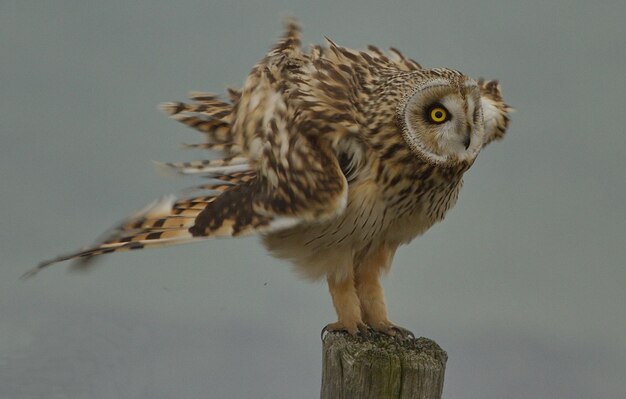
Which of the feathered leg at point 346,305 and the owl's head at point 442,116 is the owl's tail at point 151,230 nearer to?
the feathered leg at point 346,305

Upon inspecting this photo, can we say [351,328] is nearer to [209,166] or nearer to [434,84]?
[209,166]

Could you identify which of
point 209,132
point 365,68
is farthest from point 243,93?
point 365,68

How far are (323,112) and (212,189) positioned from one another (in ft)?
2.31

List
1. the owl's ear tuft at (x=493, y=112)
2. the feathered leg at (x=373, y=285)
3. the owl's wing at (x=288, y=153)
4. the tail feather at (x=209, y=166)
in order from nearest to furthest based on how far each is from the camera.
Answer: the owl's wing at (x=288, y=153)
the tail feather at (x=209, y=166)
the owl's ear tuft at (x=493, y=112)
the feathered leg at (x=373, y=285)

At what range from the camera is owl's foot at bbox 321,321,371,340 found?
364 cm

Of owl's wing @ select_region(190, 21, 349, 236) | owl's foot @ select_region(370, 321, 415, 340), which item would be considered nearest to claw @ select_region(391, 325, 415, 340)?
owl's foot @ select_region(370, 321, 415, 340)

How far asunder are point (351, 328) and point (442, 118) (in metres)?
0.93

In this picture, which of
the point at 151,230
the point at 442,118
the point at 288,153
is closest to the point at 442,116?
the point at 442,118

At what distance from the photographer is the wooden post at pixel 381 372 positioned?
3258 mm

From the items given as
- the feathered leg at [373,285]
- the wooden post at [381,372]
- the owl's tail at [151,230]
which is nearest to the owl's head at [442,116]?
the feathered leg at [373,285]

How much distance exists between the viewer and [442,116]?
11.0 feet

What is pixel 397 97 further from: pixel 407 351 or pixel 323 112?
pixel 407 351

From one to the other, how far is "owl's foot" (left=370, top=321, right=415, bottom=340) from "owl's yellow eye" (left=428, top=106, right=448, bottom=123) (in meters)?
0.89

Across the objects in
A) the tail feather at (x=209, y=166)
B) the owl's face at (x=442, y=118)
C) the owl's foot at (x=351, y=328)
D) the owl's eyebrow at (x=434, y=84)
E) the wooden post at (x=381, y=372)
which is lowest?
the wooden post at (x=381, y=372)
